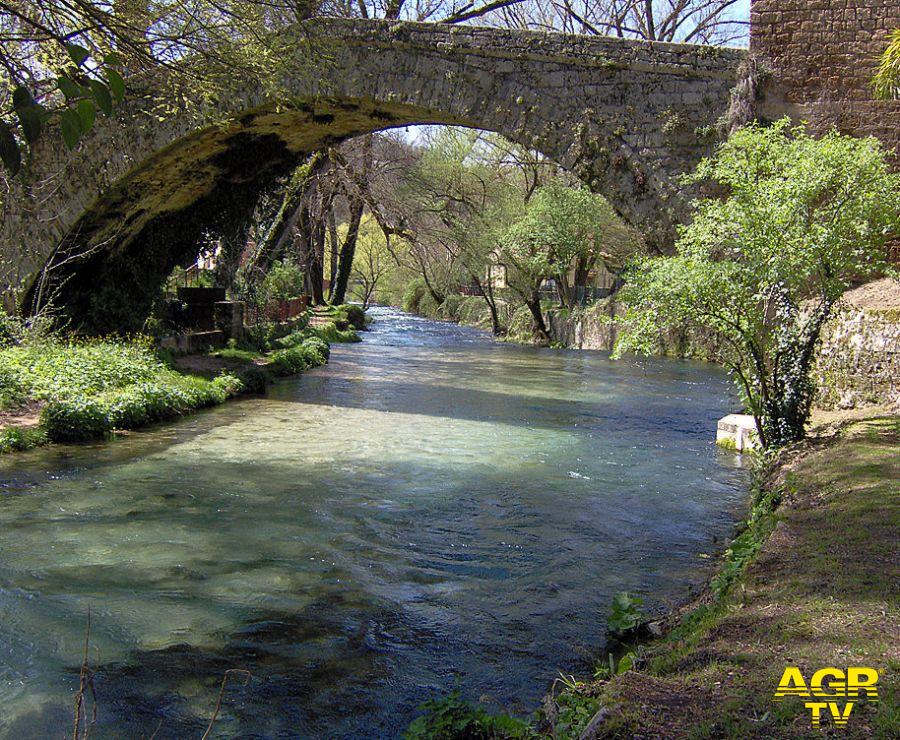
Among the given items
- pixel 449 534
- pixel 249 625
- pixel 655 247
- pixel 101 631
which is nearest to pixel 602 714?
pixel 249 625

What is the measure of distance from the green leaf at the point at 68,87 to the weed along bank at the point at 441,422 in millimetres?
12

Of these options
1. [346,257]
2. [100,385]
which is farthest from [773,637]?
[346,257]

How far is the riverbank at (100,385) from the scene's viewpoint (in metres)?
8.98

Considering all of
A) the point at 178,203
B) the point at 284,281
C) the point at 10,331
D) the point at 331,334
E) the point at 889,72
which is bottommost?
the point at 331,334

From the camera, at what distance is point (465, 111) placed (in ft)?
37.7

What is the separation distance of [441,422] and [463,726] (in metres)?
8.25

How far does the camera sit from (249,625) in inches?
176

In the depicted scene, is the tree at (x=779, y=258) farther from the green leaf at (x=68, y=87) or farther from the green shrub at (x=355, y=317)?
the green shrub at (x=355, y=317)

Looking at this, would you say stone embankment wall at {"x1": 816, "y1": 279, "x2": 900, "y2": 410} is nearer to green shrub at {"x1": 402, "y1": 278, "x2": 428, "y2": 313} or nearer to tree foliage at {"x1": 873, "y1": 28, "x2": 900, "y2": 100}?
tree foliage at {"x1": 873, "y1": 28, "x2": 900, "y2": 100}

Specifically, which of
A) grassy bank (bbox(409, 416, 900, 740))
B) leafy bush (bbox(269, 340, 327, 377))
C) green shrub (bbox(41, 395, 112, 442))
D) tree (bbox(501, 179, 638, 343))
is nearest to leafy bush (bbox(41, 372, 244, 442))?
green shrub (bbox(41, 395, 112, 442))

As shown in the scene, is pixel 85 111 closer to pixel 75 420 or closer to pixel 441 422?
pixel 75 420

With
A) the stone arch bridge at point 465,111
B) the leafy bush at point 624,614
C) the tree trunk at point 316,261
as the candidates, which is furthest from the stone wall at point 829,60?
the tree trunk at point 316,261

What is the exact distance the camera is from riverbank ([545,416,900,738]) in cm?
268

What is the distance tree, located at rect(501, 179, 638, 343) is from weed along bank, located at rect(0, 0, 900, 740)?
7.24 meters
